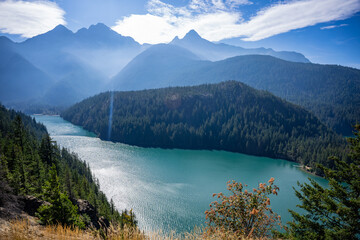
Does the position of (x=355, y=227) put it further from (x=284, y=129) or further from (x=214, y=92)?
(x=214, y=92)

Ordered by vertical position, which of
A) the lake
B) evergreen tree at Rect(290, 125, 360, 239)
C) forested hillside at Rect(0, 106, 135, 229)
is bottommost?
the lake

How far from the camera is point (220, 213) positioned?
33.2 ft

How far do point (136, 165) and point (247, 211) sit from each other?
7976 centimetres

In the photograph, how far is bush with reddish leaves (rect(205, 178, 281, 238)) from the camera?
941 centimetres

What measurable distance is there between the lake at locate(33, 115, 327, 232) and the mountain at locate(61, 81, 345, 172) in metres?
10.7

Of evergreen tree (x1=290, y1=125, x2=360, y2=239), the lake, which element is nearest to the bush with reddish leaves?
evergreen tree (x1=290, y1=125, x2=360, y2=239)

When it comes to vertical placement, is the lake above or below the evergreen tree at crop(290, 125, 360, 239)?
below

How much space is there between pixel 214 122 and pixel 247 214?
13876cm

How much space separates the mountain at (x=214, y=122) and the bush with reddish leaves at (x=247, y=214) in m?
103

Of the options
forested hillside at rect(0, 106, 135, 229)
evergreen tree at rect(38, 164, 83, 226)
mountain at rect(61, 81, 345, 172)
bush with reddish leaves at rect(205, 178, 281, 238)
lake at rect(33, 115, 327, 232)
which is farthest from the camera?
mountain at rect(61, 81, 345, 172)

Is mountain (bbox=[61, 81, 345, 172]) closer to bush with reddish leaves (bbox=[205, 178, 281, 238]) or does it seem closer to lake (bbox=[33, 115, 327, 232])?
lake (bbox=[33, 115, 327, 232])

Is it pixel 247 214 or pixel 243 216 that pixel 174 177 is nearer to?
pixel 243 216

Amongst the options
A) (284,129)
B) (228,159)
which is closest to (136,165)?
(228,159)

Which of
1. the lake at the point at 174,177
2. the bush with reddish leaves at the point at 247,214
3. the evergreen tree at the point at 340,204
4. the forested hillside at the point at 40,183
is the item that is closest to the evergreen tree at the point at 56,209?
the forested hillside at the point at 40,183
